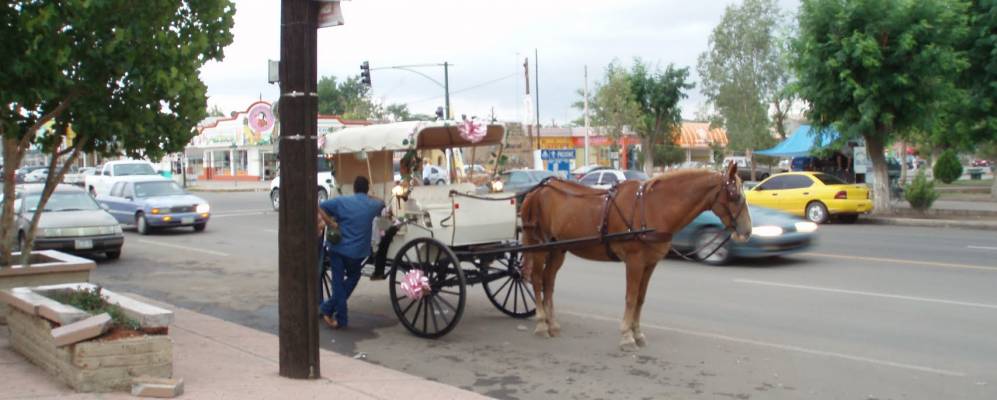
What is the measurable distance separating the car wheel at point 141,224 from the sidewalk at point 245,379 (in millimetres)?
15099

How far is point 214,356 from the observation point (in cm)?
827

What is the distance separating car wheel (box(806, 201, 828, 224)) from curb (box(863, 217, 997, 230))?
208 centimetres

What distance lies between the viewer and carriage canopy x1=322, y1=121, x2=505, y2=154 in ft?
33.0

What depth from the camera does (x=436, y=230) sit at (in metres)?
9.67

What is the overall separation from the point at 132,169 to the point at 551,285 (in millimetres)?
30955

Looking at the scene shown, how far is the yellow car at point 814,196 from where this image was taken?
981 inches

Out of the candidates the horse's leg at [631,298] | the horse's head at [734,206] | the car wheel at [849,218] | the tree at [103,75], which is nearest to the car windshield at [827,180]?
the car wheel at [849,218]

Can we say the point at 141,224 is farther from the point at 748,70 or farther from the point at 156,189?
the point at 748,70

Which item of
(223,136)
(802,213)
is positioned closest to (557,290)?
(802,213)

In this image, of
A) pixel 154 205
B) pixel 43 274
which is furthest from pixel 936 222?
pixel 43 274

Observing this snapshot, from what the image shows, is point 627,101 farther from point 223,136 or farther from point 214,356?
point 214,356

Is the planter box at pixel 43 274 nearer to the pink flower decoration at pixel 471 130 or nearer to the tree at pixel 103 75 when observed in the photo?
the tree at pixel 103 75

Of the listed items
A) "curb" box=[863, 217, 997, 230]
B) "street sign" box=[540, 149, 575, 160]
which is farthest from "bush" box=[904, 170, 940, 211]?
"street sign" box=[540, 149, 575, 160]

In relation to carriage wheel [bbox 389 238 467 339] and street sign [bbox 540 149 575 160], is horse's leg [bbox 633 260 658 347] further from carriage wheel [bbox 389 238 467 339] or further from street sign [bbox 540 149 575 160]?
street sign [bbox 540 149 575 160]
